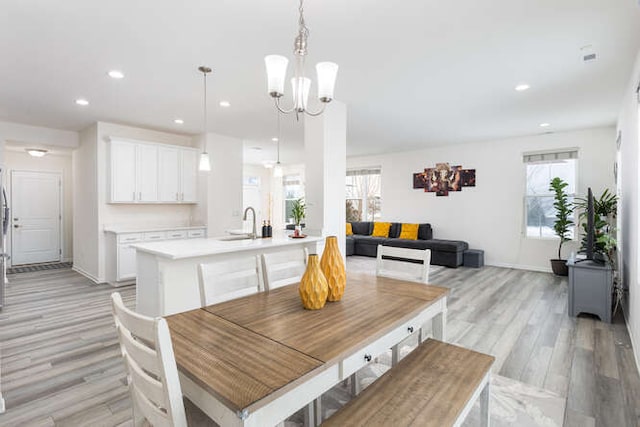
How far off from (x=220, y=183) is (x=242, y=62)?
3350mm

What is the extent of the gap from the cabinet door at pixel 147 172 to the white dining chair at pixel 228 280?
409 cm

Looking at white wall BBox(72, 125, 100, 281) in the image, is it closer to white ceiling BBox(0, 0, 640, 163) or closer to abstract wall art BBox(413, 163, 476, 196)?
white ceiling BBox(0, 0, 640, 163)

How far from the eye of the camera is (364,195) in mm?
8859

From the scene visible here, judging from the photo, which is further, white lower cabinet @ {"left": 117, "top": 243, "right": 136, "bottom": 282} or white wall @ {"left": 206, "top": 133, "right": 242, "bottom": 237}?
white wall @ {"left": 206, "top": 133, "right": 242, "bottom": 237}

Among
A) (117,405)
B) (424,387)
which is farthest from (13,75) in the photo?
(424,387)

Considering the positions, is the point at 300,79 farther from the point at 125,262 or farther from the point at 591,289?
the point at 125,262

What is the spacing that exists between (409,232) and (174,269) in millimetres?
5688

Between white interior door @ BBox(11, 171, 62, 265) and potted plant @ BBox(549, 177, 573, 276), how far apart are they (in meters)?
10.1

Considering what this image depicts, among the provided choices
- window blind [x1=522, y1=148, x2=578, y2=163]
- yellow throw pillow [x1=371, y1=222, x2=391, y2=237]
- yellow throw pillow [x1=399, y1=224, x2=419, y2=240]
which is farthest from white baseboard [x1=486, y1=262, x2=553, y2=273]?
yellow throw pillow [x1=371, y1=222, x2=391, y2=237]

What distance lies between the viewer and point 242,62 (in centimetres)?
303

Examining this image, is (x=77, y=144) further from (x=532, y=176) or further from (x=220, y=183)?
(x=532, y=176)

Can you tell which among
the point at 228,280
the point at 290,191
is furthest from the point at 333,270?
the point at 290,191

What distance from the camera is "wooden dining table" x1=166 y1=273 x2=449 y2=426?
96 cm

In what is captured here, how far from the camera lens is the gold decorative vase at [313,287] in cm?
162
